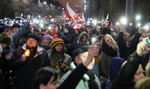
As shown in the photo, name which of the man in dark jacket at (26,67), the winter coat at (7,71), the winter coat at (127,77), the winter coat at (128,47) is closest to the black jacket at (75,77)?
the winter coat at (127,77)

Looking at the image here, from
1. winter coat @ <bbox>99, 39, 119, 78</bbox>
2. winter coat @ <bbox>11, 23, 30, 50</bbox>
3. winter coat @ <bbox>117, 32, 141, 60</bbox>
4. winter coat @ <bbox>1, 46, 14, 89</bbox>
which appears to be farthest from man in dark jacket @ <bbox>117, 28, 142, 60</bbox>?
winter coat @ <bbox>1, 46, 14, 89</bbox>

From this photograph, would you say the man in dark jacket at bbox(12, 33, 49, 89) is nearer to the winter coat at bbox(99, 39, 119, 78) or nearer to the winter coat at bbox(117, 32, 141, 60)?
the winter coat at bbox(99, 39, 119, 78)

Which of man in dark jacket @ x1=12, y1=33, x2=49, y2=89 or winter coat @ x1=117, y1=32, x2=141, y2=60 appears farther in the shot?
winter coat @ x1=117, y1=32, x2=141, y2=60

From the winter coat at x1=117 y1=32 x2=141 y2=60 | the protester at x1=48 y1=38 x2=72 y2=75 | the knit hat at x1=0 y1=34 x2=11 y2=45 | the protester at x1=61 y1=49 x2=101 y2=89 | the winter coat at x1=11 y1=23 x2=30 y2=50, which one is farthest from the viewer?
the winter coat at x1=117 y1=32 x2=141 y2=60

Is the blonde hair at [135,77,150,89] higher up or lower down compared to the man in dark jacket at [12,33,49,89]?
higher up

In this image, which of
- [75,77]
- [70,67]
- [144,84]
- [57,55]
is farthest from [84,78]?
[144,84]

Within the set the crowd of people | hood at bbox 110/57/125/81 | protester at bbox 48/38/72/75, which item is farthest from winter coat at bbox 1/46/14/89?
hood at bbox 110/57/125/81

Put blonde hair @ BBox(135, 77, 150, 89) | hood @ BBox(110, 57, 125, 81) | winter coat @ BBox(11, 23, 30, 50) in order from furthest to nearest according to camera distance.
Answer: winter coat @ BBox(11, 23, 30, 50), hood @ BBox(110, 57, 125, 81), blonde hair @ BBox(135, 77, 150, 89)

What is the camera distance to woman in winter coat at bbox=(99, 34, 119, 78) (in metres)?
6.54

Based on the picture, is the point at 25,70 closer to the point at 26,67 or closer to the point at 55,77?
the point at 26,67

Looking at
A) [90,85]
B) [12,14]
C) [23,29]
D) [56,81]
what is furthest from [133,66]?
[12,14]

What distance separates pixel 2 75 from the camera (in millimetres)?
5160

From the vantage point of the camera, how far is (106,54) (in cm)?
688

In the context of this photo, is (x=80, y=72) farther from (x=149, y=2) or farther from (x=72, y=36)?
(x=149, y=2)
